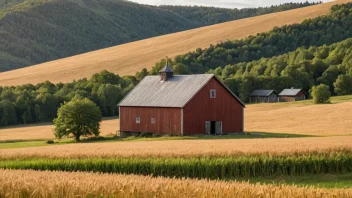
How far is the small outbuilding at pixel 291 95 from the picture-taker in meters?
115

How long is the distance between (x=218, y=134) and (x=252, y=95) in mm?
61540

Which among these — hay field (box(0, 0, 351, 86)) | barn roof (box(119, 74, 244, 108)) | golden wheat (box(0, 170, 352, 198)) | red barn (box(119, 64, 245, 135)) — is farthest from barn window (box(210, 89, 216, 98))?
hay field (box(0, 0, 351, 86))

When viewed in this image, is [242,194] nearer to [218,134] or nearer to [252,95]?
[218,134]

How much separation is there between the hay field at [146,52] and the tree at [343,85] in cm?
4480

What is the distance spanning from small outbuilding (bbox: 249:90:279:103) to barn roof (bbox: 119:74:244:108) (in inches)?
2163

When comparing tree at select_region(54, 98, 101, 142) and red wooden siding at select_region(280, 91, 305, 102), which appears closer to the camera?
tree at select_region(54, 98, 101, 142)

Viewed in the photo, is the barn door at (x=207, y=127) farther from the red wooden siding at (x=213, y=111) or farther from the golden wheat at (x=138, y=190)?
the golden wheat at (x=138, y=190)

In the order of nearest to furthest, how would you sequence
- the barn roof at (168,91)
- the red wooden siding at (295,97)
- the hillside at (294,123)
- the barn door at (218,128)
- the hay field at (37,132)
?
the barn roof at (168,91)
the barn door at (218,128)
the hillside at (294,123)
the hay field at (37,132)
the red wooden siding at (295,97)

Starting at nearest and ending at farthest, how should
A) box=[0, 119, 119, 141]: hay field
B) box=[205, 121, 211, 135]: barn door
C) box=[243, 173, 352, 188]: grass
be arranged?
box=[243, 173, 352, 188]: grass
box=[205, 121, 211, 135]: barn door
box=[0, 119, 119, 141]: hay field

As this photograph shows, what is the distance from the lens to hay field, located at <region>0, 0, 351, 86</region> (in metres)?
140

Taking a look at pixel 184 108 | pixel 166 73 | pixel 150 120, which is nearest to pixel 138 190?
pixel 184 108

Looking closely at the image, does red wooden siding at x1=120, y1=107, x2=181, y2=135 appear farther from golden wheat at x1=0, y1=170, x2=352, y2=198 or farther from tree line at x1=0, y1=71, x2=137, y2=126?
golden wheat at x1=0, y1=170, x2=352, y2=198

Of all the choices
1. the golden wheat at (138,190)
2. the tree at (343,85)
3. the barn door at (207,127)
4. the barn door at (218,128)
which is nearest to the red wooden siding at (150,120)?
the barn door at (207,127)

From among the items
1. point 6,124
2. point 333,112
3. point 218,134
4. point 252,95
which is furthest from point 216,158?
point 252,95
